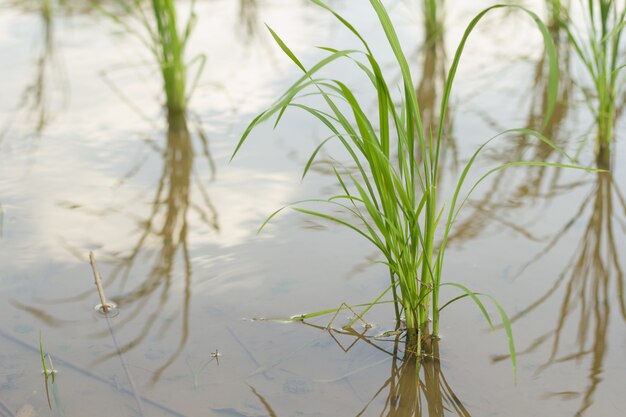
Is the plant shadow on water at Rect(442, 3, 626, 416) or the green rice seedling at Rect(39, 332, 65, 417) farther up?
the plant shadow on water at Rect(442, 3, 626, 416)

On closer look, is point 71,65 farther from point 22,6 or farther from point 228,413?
point 228,413

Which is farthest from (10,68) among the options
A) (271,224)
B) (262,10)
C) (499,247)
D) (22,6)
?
(499,247)

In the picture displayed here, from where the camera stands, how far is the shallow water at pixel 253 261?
1.67 metres

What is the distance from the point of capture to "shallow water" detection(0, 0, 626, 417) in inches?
65.6

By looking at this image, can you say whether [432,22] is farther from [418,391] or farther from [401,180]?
[418,391]

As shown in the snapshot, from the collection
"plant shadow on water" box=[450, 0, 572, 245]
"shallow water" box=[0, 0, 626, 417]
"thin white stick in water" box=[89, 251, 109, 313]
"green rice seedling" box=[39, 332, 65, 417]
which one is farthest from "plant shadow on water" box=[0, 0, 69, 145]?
"plant shadow on water" box=[450, 0, 572, 245]

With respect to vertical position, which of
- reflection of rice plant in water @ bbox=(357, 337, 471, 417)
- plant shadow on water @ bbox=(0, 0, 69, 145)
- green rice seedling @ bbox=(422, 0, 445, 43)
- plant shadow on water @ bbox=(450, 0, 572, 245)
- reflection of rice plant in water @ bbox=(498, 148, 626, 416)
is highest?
green rice seedling @ bbox=(422, 0, 445, 43)

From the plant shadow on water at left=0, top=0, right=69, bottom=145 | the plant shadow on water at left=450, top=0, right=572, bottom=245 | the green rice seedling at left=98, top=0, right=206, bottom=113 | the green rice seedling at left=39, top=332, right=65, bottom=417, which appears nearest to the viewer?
the green rice seedling at left=39, top=332, right=65, bottom=417

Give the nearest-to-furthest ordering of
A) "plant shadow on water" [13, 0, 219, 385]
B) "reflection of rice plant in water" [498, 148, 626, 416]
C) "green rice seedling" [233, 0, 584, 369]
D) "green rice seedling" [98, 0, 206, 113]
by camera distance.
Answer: "green rice seedling" [233, 0, 584, 369] → "reflection of rice plant in water" [498, 148, 626, 416] → "plant shadow on water" [13, 0, 219, 385] → "green rice seedling" [98, 0, 206, 113]

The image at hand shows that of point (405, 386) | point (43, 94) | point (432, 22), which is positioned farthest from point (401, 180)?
point (432, 22)

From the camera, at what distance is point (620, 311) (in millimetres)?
1893

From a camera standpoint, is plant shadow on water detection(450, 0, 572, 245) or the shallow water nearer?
the shallow water

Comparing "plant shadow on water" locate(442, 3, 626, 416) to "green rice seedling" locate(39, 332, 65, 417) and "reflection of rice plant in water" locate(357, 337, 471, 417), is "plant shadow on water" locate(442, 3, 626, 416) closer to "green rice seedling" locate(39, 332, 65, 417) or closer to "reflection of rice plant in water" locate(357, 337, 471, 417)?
"reflection of rice plant in water" locate(357, 337, 471, 417)

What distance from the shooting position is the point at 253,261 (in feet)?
7.01
